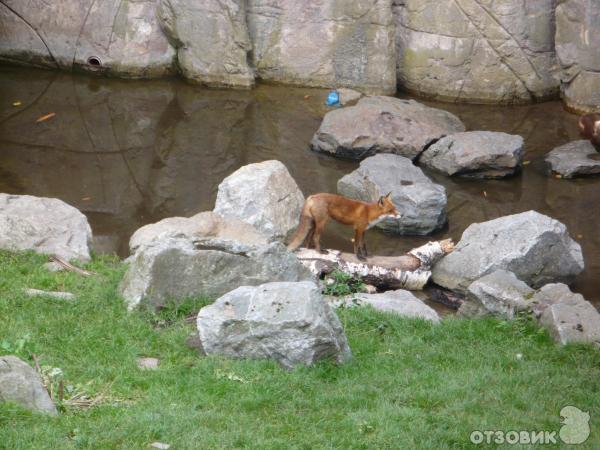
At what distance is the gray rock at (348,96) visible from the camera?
19734mm

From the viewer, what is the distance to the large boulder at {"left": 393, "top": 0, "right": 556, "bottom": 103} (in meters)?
20.0

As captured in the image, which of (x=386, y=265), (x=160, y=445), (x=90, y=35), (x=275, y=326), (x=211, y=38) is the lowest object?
(x=386, y=265)

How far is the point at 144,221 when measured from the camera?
47.5ft

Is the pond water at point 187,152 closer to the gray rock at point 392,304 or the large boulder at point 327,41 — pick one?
the large boulder at point 327,41

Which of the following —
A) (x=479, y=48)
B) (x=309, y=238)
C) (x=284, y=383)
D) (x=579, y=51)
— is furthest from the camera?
(x=479, y=48)

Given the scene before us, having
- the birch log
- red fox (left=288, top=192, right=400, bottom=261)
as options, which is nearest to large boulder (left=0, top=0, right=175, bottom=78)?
red fox (left=288, top=192, right=400, bottom=261)

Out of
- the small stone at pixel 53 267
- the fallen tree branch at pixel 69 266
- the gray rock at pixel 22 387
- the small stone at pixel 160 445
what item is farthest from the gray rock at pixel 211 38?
the small stone at pixel 160 445

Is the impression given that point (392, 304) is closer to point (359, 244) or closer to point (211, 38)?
point (359, 244)

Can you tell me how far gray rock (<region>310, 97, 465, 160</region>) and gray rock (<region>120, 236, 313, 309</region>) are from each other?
764 cm

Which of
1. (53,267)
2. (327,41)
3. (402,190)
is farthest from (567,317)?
(327,41)

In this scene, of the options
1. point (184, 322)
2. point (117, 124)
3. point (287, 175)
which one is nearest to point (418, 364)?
point (184, 322)

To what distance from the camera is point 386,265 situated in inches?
498

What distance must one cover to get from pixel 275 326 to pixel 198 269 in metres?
1.79

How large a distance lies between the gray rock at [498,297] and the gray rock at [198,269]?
77.4 inches
